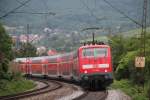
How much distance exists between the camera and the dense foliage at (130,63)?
3691 cm

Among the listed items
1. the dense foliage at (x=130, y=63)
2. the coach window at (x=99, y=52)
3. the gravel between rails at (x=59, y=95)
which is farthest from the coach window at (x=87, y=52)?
the dense foliage at (x=130, y=63)

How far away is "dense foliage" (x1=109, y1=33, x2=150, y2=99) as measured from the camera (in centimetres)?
3691

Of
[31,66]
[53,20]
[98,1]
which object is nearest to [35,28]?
[53,20]

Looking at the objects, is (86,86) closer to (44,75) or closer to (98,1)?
(44,75)

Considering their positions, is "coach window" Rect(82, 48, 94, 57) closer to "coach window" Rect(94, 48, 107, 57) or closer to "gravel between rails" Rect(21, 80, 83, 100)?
"coach window" Rect(94, 48, 107, 57)

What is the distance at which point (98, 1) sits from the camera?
149m

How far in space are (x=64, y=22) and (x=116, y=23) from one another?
3272 centimetres

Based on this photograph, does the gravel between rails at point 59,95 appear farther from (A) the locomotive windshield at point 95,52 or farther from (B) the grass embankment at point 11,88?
(B) the grass embankment at point 11,88

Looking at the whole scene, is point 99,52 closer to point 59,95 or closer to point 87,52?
point 87,52

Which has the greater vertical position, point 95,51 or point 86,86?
point 95,51

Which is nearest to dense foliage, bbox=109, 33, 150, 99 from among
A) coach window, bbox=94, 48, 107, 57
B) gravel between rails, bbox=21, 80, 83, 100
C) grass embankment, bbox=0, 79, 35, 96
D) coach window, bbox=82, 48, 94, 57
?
coach window, bbox=94, 48, 107, 57

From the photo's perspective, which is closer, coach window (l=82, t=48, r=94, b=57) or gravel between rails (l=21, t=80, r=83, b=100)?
gravel between rails (l=21, t=80, r=83, b=100)

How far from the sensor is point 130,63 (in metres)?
41.9

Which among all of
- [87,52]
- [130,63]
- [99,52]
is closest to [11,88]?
[87,52]
